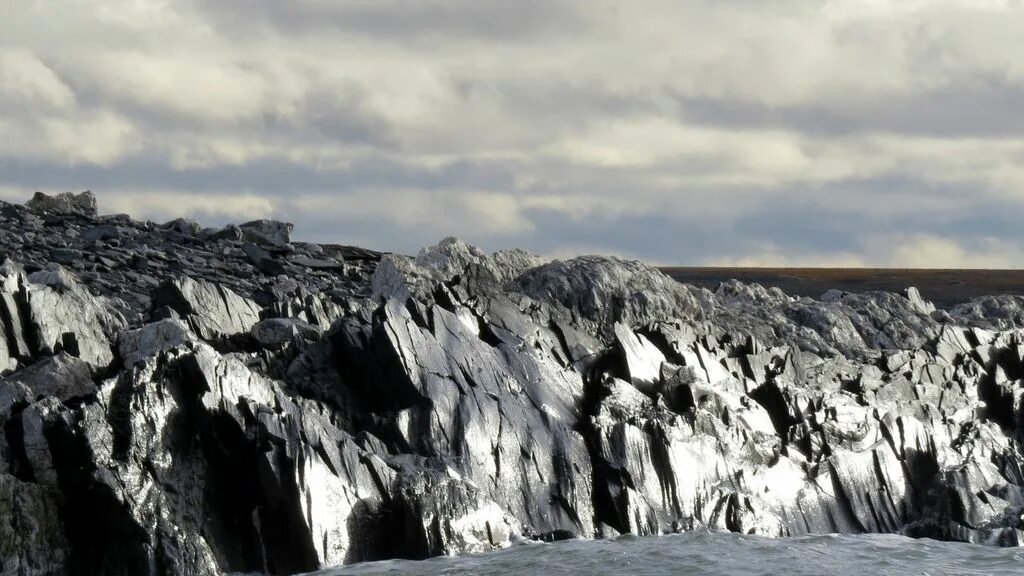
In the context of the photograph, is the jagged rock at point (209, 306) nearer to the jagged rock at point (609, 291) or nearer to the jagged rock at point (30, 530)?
the jagged rock at point (30, 530)

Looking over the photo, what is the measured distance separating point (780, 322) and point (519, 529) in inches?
656

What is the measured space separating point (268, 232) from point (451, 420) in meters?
27.2

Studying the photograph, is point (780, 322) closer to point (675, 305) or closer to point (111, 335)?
point (675, 305)

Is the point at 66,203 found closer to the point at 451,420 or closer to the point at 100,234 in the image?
the point at 100,234

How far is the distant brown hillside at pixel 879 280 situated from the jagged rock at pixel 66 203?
38.0 meters

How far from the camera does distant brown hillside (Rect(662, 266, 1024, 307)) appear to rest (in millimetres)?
84000

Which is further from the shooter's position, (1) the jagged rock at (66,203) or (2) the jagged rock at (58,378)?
(1) the jagged rock at (66,203)

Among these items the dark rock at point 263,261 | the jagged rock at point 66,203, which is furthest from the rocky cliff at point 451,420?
the jagged rock at point 66,203

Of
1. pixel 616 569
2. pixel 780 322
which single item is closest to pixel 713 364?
pixel 780 322

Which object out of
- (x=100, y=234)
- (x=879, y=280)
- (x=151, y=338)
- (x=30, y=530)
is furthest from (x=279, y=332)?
(x=879, y=280)

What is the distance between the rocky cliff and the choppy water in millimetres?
800

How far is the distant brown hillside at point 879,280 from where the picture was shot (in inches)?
3307

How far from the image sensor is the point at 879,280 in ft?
313

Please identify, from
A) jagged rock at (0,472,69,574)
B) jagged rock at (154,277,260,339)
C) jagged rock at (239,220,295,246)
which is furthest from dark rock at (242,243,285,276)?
jagged rock at (0,472,69,574)
